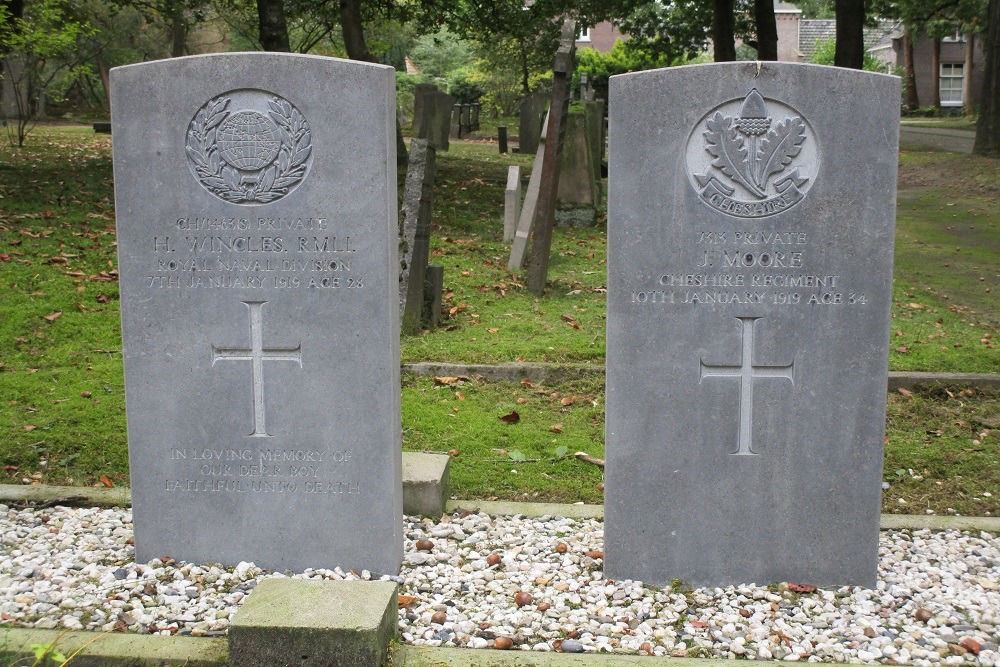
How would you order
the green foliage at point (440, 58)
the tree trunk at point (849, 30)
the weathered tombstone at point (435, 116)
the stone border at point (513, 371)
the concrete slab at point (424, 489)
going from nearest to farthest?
the concrete slab at point (424, 489)
the stone border at point (513, 371)
the weathered tombstone at point (435, 116)
the tree trunk at point (849, 30)
the green foliage at point (440, 58)

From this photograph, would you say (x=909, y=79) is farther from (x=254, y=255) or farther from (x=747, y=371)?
(x=254, y=255)

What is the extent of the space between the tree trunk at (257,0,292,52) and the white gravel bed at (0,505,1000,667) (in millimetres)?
10989

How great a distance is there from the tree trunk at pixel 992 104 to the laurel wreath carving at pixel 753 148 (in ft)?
62.1

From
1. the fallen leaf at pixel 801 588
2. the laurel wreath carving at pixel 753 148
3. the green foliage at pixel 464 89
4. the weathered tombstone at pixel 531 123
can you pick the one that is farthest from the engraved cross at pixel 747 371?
the green foliage at pixel 464 89

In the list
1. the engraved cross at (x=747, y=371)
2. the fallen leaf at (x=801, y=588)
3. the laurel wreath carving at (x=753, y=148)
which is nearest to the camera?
the laurel wreath carving at (x=753, y=148)

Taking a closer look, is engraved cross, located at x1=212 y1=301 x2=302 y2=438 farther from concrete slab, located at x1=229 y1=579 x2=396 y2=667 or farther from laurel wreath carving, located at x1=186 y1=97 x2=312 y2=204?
concrete slab, located at x1=229 y1=579 x2=396 y2=667

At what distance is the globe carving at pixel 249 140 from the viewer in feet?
13.9

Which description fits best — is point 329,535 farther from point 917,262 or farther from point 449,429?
point 917,262

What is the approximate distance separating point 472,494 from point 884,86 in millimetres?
3056

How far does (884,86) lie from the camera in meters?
4.04

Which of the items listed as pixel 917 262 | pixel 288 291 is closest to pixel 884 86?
pixel 288 291

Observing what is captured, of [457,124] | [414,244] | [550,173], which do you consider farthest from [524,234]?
[457,124]

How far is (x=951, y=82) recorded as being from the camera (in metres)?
54.5

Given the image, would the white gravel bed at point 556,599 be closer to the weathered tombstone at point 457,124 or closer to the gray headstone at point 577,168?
the gray headstone at point 577,168
